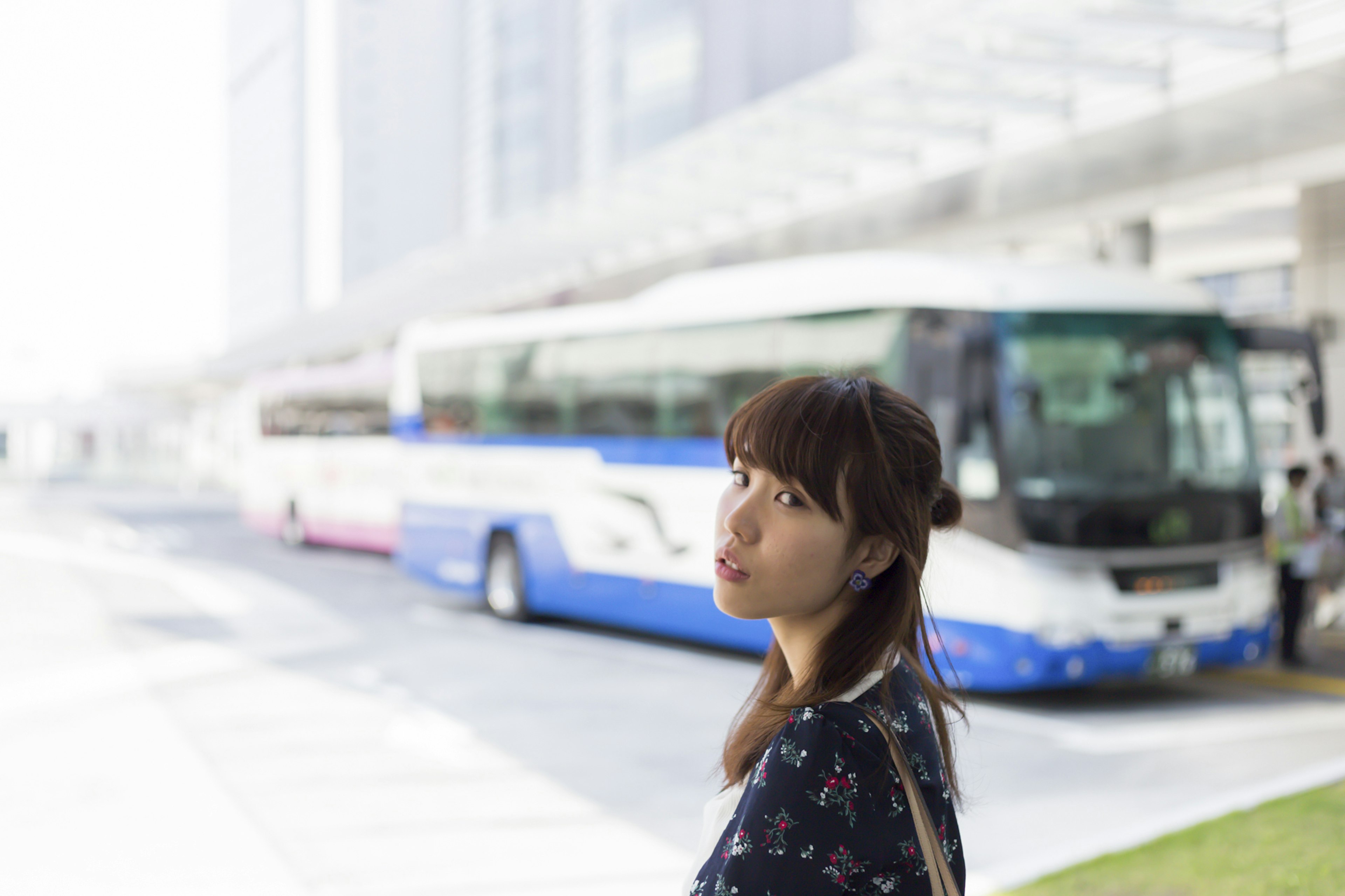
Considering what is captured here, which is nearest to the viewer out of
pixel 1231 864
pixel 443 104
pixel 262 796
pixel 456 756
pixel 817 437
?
pixel 817 437

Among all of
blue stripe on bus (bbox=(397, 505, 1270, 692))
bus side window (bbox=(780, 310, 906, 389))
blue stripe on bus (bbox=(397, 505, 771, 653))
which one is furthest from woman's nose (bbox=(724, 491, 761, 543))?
blue stripe on bus (bbox=(397, 505, 771, 653))

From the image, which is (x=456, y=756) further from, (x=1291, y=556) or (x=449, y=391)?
(x=449, y=391)

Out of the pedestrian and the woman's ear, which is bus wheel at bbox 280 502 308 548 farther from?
the woman's ear

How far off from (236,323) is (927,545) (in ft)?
468

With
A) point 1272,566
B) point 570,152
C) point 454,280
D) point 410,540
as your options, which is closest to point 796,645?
point 1272,566

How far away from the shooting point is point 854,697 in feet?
5.23

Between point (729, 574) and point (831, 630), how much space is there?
152mm

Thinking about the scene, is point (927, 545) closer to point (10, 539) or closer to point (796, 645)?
point (796, 645)

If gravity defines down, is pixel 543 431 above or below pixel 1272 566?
above

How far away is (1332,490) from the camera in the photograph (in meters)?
13.3

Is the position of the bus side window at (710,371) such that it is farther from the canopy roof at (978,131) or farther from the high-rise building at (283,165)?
the high-rise building at (283,165)

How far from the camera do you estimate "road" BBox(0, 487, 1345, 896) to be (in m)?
5.52

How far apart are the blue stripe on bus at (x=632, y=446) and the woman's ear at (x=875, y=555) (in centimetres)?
829

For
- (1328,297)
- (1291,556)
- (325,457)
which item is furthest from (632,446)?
(325,457)
